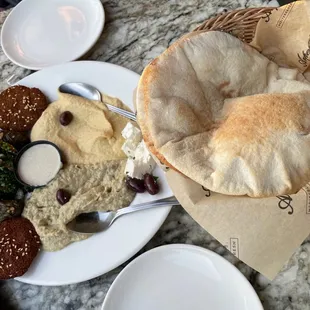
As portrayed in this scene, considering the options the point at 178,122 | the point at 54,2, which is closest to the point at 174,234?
the point at 178,122

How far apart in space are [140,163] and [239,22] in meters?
0.42

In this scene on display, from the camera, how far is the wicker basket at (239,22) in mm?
1046

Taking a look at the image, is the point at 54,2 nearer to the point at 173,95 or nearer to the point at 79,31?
the point at 79,31

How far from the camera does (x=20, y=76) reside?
1.61 m

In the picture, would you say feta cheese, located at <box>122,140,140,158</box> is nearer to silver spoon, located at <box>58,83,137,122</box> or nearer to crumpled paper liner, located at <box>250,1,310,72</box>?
silver spoon, located at <box>58,83,137,122</box>

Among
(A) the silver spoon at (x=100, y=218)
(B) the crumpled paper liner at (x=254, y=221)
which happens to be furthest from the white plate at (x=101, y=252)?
(B) the crumpled paper liner at (x=254, y=221)

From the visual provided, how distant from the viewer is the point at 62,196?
1.23 m

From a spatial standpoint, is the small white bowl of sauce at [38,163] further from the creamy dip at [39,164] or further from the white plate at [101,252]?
the white plate at [101,252]

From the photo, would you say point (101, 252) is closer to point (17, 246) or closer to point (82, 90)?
point (17, 246)

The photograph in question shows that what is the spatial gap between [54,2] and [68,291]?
105 cm

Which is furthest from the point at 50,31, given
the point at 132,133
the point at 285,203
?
the point at 285,203

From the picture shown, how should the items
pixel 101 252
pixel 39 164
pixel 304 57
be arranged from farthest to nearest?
pixel 39 164 < pixel 101 252 < pixel 304 57

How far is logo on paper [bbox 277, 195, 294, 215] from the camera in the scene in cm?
83

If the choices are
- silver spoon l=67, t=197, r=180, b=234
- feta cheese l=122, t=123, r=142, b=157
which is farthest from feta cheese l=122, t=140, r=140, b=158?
silver spoon l=67, t=197, r=180, b=234
